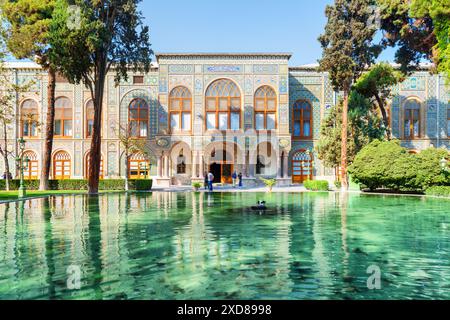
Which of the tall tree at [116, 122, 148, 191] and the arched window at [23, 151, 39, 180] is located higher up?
the tall tree at [116, 122, 148, 191]

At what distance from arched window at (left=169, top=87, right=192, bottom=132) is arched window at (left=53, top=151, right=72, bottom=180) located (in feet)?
33.5

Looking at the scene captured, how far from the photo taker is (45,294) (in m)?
4.38

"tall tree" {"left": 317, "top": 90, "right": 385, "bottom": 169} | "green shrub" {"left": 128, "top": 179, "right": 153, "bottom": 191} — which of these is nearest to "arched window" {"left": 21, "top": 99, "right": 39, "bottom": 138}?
"green shrub" {"left": 128, "top": 179, "right": 153, "bottom": 191}

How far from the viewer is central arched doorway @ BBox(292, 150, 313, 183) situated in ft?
110

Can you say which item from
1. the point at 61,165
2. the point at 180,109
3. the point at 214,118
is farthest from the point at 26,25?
the point at 214,118

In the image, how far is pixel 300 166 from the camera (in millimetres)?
33656

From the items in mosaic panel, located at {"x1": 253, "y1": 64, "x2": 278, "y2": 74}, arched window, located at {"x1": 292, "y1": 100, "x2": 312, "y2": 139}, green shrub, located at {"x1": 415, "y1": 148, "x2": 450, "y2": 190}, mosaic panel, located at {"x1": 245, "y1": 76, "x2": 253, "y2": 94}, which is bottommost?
green shrub, located at {"x1": 415, "y1": 148, "x2": 450, "y2": 190}

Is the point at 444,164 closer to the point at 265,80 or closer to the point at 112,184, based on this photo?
the point at 265,80

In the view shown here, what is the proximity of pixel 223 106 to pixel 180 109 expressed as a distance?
3.67 m

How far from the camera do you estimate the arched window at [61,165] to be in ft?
111

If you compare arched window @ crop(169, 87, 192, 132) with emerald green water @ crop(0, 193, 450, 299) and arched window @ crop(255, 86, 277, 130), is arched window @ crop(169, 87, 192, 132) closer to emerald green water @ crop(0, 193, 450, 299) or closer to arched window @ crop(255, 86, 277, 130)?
arched window @ crop(255, 86, 277, 130)

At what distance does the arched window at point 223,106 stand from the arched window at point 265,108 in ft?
5.29
